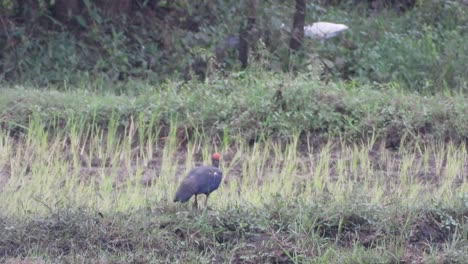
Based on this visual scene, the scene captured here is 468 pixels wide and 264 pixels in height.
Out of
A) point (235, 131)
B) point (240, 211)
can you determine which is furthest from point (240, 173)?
point (240, 211)

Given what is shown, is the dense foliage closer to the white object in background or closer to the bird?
the white object in background

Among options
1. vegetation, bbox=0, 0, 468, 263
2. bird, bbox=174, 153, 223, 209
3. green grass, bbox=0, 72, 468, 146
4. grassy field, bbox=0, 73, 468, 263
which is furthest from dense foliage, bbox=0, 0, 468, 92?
bird, bbox=174, 153, 223, 209

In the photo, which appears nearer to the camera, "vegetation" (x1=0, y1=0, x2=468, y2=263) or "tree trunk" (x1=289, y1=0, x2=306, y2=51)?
"vegetation" (x1=0, y1=0, x2=468, y2=263)

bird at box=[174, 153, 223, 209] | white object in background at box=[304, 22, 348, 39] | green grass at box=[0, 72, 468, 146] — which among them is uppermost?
bird at box=[174, 153, 223, 209]

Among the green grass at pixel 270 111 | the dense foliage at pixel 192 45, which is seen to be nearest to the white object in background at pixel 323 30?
the dense foliage at pixel 192 45

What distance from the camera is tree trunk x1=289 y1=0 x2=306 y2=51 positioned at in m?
9.91

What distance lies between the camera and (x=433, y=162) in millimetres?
7391

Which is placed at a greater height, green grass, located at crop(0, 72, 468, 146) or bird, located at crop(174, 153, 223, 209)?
bird, located at crop(174, 153, 223, 209)

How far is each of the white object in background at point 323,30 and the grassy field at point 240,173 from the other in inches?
65.3

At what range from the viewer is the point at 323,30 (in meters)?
10.3

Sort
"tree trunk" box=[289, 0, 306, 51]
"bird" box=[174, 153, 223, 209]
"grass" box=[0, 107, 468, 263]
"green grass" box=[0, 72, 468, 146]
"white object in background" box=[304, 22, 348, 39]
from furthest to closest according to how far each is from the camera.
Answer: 1. "white object in background" box=[304, 22, 348, 39]
2. "tree trunk" box=[289, 0, 306, 51]
3. "green grass" box=[0, 72, 468, 146]
4. "bird" box=[174, 153, 223, 209]
5. "grass" box=[0, 107, 468, 263]

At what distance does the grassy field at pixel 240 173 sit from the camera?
5332 millimetres

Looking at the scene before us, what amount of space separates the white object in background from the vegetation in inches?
5.0

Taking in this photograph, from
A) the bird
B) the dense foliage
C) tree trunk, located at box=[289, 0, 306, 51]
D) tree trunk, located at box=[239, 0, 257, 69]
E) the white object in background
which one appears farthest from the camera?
the white object in background
